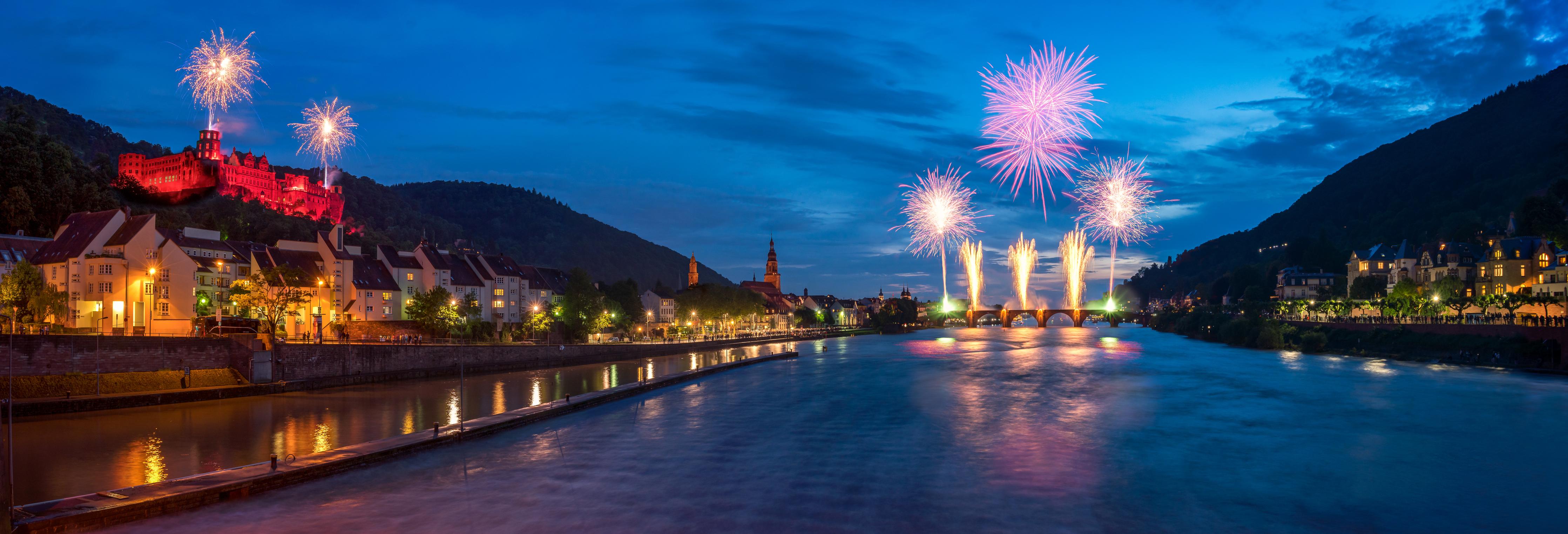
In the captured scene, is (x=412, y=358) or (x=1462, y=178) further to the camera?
(x=1462, y=178)

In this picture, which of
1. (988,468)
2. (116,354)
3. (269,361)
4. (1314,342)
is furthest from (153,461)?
(1314,342)

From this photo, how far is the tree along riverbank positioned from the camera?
62812mm

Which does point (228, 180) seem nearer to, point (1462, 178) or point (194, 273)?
point (194, 273)

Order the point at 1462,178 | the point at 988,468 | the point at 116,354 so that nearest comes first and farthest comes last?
the point at 988,468 → the point at 116,354 → the point at 1462,178

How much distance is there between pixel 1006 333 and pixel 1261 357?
93586 mm

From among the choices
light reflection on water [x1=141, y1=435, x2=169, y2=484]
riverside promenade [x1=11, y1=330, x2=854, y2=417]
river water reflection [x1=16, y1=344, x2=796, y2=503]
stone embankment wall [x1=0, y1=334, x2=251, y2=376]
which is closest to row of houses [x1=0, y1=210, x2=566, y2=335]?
stone embankment wall [x1=0, y1=334, x2=251, y2=376]

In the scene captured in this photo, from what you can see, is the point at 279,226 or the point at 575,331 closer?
the point at 575,331

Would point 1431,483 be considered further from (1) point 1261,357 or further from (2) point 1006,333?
(2) point 1006,333

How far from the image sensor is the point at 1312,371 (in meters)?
69.4

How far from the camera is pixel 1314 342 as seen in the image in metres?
91.9

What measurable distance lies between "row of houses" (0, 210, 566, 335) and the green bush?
87.3 metres

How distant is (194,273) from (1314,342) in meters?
107

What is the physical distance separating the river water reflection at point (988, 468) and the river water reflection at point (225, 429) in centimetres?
416

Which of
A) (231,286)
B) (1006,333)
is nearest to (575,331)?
(231,286)
